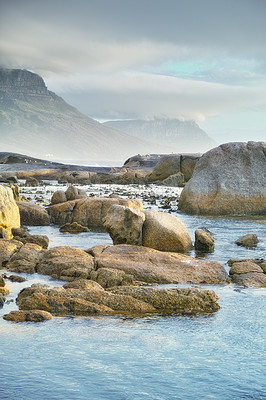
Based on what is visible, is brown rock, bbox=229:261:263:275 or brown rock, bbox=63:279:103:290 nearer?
brown rock, bbox=63:279:103:290

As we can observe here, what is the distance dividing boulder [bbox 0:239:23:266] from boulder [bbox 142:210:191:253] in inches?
165

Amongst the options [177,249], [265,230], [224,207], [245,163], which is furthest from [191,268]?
[245,163]

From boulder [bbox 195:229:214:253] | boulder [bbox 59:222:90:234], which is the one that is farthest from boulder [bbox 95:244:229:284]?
boulder [bbox 59:222:90:234]

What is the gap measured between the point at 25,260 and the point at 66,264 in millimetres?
1317

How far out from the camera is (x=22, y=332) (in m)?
8.55

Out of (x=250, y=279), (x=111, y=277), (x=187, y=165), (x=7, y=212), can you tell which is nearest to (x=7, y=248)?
(x=7, y=212)

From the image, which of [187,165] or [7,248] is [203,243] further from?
[187,165]

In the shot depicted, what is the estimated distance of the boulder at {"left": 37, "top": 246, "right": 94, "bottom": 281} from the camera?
1209 cm

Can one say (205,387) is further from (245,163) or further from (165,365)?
(245,163)

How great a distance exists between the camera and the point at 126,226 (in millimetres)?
16578

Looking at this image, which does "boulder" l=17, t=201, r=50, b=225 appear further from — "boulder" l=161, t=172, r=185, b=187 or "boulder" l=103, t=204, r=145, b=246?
"boulder" l=161, t=172, r=185, b=187

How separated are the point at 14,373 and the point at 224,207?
20614 millimetres

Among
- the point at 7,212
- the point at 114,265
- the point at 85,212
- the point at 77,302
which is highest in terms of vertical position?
the point at 7,212

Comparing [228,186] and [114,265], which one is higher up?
[228,186]
